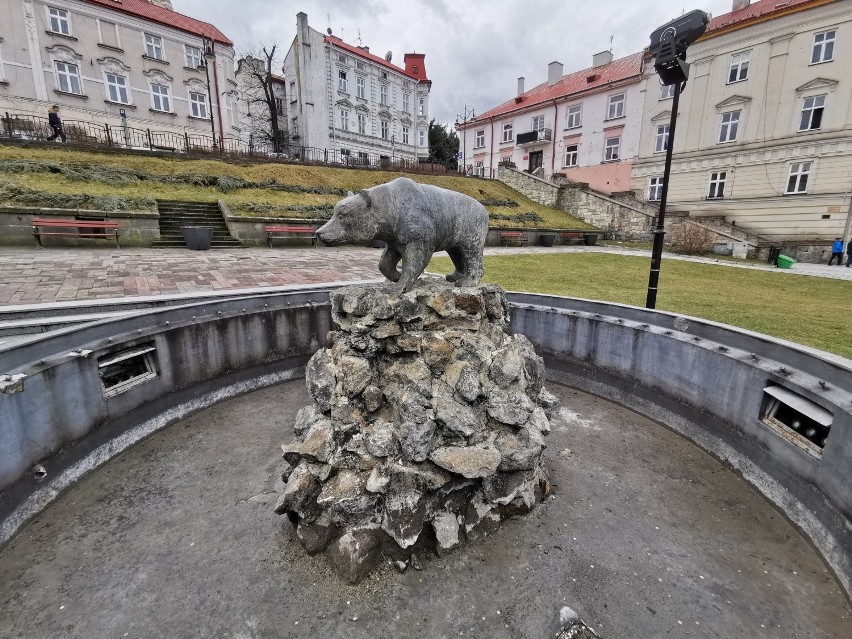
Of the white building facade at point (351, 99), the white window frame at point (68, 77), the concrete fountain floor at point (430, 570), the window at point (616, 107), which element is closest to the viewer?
the concrete fountain floor at point (430, 570)

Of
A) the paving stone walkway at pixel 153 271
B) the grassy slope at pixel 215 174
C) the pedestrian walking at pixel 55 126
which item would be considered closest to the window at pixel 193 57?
the pedestrian walking at pixel 55 126

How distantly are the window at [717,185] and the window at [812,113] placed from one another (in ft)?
13.1

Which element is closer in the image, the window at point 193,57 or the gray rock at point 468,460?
the gray rock at point 468,460

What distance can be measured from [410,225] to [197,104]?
3542 cm

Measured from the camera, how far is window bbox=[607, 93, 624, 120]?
3072cm

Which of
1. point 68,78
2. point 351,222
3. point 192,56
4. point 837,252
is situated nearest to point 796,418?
point 351,222

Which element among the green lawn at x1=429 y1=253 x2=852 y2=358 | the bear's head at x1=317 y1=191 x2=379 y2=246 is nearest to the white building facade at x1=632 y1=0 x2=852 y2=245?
the green lawn at x1=429 y1=253 x2=852 y2=358

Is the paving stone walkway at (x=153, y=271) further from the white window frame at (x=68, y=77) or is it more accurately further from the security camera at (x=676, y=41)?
the white window frame at (x=68, y=77)

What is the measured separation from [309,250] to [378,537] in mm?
14320

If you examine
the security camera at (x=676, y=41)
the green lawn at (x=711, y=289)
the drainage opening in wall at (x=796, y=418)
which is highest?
the security camera at (x=676, y=41)

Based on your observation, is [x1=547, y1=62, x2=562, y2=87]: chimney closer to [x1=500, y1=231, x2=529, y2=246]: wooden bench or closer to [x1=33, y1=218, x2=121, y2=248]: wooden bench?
[x1=500, y1=231, x2=529, y2=246]: wooden bench

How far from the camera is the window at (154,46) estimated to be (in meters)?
28.7

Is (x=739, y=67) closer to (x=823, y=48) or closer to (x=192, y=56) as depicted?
(x=823, y=48)

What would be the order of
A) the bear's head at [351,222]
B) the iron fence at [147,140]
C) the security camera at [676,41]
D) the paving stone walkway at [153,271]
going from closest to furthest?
the bear's head at [351,222] < the security camera at [676,41] < the paving stone walkway at [153,271] < the iron fence at [147,140]
